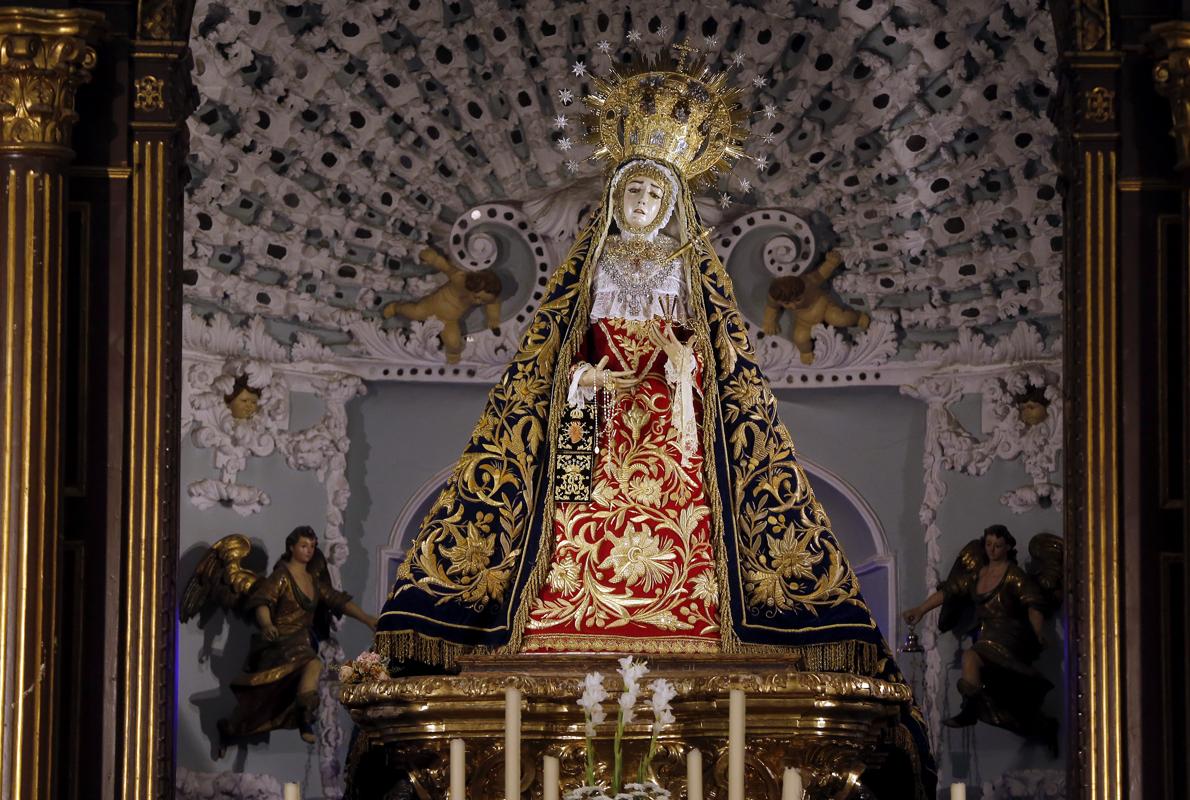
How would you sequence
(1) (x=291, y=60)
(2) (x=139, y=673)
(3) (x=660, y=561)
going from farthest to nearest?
(1) (x=291, y=60) → (3) (x=660, y=561) → (2) (x=139, y=673)

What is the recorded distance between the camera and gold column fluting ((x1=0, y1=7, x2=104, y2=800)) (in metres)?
6.88

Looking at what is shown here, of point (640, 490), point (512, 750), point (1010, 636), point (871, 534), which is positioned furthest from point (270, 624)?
point (512, 750)

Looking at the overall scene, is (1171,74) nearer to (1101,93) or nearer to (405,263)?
(1101,93)

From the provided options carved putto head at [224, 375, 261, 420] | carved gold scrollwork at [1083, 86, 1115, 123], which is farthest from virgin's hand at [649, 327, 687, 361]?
carved putto head at [224, 375, 261, 420]

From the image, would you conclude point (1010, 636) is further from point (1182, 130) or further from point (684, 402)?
point (1182, 130)

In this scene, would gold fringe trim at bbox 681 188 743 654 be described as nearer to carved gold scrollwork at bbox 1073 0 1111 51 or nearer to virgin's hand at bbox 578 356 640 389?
virgin's hand at bbox 578 356 640 389

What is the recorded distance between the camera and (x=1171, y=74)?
7.30m

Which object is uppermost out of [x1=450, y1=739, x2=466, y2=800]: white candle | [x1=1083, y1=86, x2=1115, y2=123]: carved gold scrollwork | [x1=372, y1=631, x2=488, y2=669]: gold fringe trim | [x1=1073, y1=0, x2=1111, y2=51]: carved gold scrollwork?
[x1=1073, y1=0, x2=1111, y2=51]: carved gold scrollwork

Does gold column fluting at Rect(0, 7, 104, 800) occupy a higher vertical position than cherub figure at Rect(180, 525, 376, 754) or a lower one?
higher

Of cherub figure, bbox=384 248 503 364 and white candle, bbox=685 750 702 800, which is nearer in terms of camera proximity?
white candle, bbox=685 750 702 800

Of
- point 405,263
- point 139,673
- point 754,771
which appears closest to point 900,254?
point 405,263

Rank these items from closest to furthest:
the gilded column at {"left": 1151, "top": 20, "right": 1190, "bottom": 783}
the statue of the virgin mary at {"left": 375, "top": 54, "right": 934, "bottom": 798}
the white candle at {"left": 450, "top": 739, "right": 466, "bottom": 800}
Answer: the white candle at {"left": 450, "top": 739, "right": 466, "bottom": 800} → the gilded column at {"left": 1151, "top": 20, "right": 1190, "bottom": 783} → the statue of the virgin mary at {"left": 375, "top": 54, "right": 934, "bottom": 798}

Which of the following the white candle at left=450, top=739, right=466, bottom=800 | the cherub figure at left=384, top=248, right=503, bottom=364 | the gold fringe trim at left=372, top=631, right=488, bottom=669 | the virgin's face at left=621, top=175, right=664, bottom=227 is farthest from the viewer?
the cherub figure at left=384, top=248, right=503, bottom=364

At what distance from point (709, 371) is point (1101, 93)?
5.79 ft
